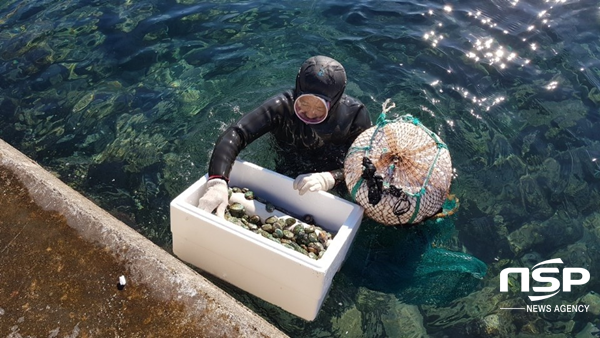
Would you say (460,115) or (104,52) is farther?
(104,52)

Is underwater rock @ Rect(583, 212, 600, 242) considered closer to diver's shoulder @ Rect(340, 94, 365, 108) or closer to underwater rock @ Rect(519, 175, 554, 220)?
underwater rock @ Rect(519, 175, 554, 220)

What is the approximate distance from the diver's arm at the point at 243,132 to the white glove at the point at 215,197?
0.09 metres

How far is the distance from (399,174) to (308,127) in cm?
106

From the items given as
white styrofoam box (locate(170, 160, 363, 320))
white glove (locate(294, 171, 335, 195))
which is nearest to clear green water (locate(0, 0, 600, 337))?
white styrofoam box (locate(170, 160, 363, 320))

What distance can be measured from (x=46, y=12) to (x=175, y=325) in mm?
6827

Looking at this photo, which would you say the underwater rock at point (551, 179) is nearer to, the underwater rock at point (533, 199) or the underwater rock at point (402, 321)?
the underwater rock at point (533, 199)

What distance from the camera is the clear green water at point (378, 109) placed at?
436 centimetres

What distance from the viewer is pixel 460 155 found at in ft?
19.2

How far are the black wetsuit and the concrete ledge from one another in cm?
93

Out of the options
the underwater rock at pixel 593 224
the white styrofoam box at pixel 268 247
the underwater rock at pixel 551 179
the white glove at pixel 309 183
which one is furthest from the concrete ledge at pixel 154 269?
the underwater rock at pixel 551 179

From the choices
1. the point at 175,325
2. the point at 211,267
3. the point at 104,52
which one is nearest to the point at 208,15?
the point at 104,52

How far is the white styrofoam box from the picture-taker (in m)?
3.50

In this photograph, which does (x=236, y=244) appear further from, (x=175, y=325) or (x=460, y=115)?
(x=460, y=115)

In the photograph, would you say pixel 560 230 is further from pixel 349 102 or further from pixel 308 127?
pixel 308 127
